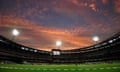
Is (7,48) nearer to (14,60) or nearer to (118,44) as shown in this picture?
(14,60)

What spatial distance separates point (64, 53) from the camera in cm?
15450

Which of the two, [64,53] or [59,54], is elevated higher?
[64,53]

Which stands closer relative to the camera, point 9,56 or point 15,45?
point 9,56

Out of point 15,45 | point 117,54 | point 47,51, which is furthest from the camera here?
point 47,51

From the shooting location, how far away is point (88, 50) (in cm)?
13812

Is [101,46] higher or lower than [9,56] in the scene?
higher

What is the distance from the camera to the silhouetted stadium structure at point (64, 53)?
8194cm

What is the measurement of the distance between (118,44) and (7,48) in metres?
57.3

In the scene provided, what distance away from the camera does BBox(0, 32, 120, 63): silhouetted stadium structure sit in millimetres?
81938

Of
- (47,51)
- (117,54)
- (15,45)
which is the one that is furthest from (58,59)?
(117,54)

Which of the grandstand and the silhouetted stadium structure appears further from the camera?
the silhouetted stadium structure

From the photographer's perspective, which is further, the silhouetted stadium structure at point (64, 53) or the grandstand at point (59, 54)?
the silhouetted stadium structure at point (64, 53)

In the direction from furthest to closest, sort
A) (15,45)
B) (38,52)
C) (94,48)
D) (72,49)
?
(72,49), (38,52), (94,48), (15,45)

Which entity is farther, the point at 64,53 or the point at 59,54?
the point at 64,53
